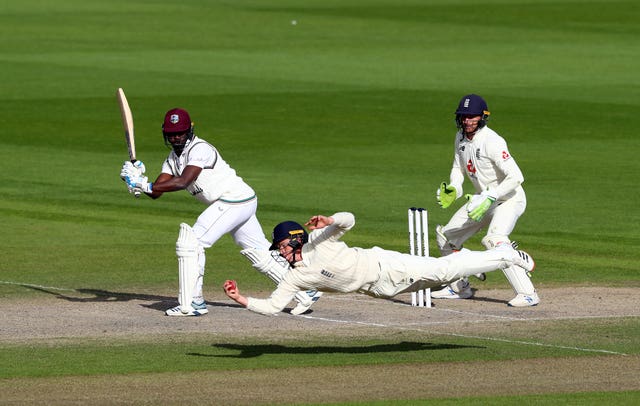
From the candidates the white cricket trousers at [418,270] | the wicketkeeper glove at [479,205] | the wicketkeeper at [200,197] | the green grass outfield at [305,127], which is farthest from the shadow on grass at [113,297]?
the white cricket trousers at [418,270]

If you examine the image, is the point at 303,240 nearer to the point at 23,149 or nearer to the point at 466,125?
the point at 466,125

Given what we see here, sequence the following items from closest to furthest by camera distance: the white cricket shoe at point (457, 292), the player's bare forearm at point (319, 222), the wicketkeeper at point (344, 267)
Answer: the player's bare forearm at point (319, 222) → the wicketkeeper at point (344, 267) → the white cricket shoe at point (457, 292)

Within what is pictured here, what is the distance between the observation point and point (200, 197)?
15.0 metres

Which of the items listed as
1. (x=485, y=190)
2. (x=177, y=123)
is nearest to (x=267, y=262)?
(x=177, y=123)

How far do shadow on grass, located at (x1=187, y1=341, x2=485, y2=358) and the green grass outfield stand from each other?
23cm

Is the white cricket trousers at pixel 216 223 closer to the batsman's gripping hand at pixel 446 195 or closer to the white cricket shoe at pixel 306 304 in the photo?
the white cricket shoe at pixel 306 304

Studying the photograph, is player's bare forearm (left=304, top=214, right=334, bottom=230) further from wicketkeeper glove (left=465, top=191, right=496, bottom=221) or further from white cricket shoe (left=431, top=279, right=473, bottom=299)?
white cricket shoe (left=431, top=279, right=473, bottom=299)

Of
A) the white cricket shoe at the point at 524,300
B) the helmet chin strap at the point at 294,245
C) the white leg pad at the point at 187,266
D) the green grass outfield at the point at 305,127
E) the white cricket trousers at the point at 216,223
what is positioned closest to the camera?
the helmet chin strap at the point at 294,245

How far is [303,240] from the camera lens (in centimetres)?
1259

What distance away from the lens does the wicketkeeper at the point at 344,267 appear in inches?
484

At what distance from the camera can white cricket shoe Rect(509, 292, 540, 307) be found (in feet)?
49.2

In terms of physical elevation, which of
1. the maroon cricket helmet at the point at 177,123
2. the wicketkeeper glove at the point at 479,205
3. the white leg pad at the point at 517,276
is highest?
the maroon cricket helmet at the point at 177,123

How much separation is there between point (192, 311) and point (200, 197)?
120cm

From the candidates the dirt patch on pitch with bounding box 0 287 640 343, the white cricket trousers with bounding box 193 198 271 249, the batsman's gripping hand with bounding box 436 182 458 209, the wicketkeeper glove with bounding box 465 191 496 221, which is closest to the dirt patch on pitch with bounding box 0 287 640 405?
the dirt patch on pitch with bounding box 0 287 640 343
